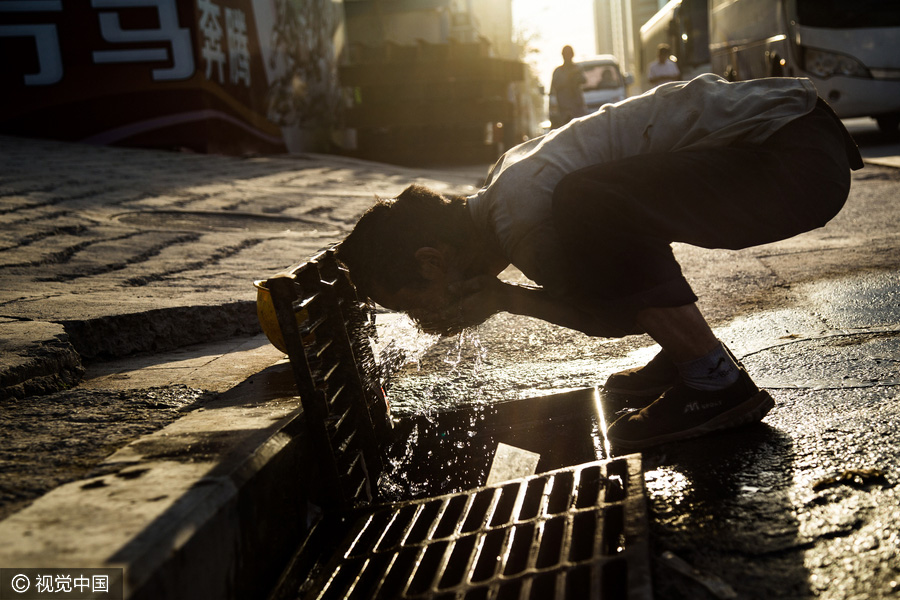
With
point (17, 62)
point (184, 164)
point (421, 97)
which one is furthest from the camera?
point (421, 97)

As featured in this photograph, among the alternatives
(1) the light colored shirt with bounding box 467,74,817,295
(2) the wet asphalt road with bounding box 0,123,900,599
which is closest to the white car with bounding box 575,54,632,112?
(2) the wet asphalt road with bounding box 0,123,900,599

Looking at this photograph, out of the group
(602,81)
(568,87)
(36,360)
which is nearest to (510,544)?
(36,360)

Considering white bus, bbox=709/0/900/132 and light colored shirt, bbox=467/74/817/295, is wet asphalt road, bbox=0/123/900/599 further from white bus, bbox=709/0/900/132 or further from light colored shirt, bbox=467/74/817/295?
white bus, bbox=709/0/900/132

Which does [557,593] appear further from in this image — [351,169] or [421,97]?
[421,97]

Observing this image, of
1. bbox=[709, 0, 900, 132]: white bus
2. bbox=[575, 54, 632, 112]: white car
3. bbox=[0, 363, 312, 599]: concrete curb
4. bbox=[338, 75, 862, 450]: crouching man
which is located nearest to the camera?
bbox=[0, 363, 312, 599]: concrete curb

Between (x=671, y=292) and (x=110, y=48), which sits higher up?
(x=110, y=48)

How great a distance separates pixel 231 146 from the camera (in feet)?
39.6

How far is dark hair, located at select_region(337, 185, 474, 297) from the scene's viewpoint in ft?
7.41

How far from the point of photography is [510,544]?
169 cm

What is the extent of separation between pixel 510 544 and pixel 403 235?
940 mm

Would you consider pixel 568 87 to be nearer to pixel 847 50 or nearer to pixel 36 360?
pixel 847 50

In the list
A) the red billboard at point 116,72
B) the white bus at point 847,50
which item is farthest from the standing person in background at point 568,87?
the red billboard at point 116,72

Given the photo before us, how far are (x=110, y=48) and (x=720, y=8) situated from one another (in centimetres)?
1051

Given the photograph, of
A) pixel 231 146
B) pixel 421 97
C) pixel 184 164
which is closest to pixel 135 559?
pixel 184 164
